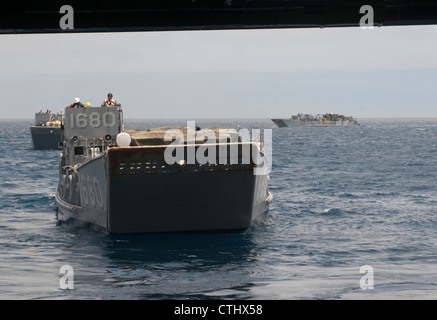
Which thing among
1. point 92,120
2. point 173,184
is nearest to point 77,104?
point 92,120

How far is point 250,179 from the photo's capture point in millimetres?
25891

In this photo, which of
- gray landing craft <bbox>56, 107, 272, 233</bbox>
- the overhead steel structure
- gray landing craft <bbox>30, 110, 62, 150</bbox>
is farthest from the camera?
gray landing craft <bbox>30, 110, 62, 150</bbox>

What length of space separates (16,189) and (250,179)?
28.5 metres

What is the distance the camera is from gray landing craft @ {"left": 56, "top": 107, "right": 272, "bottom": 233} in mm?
24750

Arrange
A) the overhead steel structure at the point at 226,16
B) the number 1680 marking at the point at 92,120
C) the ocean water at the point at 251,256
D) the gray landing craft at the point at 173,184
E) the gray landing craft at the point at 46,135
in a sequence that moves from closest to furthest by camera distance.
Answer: the ocean water at the point at 251,256 → the overhead steel structure at the point at 226,16 → the gray landing craft at the point at 173,184 → the number 1680 marking at the point at 92,120 → the gray landing craft at the point at 46,135

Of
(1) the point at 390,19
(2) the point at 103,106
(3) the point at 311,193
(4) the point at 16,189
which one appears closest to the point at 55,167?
(4) the point at 16,189

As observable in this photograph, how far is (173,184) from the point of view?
2492cm

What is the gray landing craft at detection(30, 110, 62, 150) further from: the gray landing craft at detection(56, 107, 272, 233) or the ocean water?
the gray landing craft at detection(56, 107, 272, 233)

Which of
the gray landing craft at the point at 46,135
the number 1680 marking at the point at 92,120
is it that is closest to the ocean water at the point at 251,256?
the number 1680 marking at the point at 92,120

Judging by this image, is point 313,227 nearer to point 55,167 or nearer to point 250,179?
point 250,179

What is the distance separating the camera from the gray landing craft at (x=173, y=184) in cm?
Answer: 2475

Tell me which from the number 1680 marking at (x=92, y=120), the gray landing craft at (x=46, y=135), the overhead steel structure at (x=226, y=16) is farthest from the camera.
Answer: the gray landing craft at (x=46, y=135)

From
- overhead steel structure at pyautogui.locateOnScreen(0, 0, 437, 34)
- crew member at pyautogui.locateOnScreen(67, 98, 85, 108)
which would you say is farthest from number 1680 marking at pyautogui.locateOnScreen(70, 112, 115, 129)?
overhead steel structure at pyautogui.locateOnScreen(0, 0, 437, 34)

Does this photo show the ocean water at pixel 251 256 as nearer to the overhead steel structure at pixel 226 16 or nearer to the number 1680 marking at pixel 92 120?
the number 1680 marking at pixel 92 120
